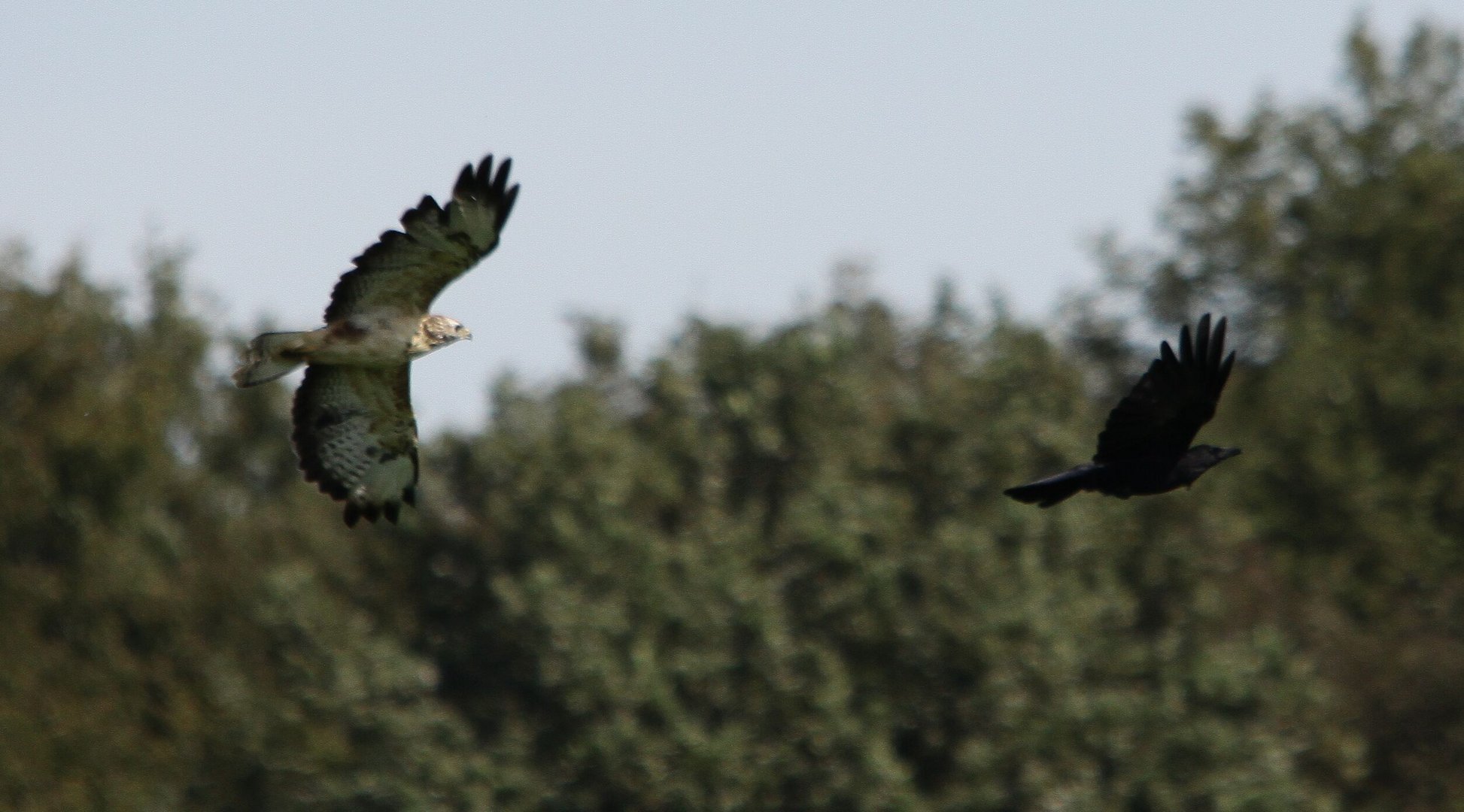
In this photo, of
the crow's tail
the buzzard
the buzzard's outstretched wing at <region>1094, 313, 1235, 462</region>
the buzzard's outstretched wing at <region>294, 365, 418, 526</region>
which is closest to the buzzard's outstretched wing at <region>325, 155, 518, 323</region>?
the buzzard

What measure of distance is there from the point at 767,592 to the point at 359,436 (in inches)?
626

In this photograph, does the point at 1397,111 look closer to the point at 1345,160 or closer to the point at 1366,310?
the point at 1345,160

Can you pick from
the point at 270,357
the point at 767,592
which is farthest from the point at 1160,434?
the point at 767,592

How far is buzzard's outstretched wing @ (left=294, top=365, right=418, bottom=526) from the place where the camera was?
12.6 m

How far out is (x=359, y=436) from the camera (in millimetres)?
12953

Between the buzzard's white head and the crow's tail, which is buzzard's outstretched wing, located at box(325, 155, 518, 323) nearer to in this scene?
the buzzard's white head

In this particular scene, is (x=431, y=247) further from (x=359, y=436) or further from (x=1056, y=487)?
(x=1056, y=487)

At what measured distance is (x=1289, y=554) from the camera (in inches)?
1410

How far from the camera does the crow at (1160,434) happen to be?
11000 millimetres

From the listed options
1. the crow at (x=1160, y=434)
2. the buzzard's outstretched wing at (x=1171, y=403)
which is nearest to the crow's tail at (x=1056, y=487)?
the crow at (x=1160, y=434)

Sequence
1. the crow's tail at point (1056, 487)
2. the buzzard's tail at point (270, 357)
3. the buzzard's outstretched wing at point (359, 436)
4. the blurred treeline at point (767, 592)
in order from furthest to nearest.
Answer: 1. the blurred treeline at point (767, 592)
2. the buzzard's outstretched wing at point (359, 436)
3. the buzzard's tail at point (270, 357)
4. the crow's tail at point (1056, 487)

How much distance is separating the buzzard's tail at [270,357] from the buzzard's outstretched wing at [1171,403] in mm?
4095

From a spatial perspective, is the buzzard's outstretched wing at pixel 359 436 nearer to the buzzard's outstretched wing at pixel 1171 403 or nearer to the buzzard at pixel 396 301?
the buzzard at pixel 396 301

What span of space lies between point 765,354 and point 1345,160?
16.7 metres
